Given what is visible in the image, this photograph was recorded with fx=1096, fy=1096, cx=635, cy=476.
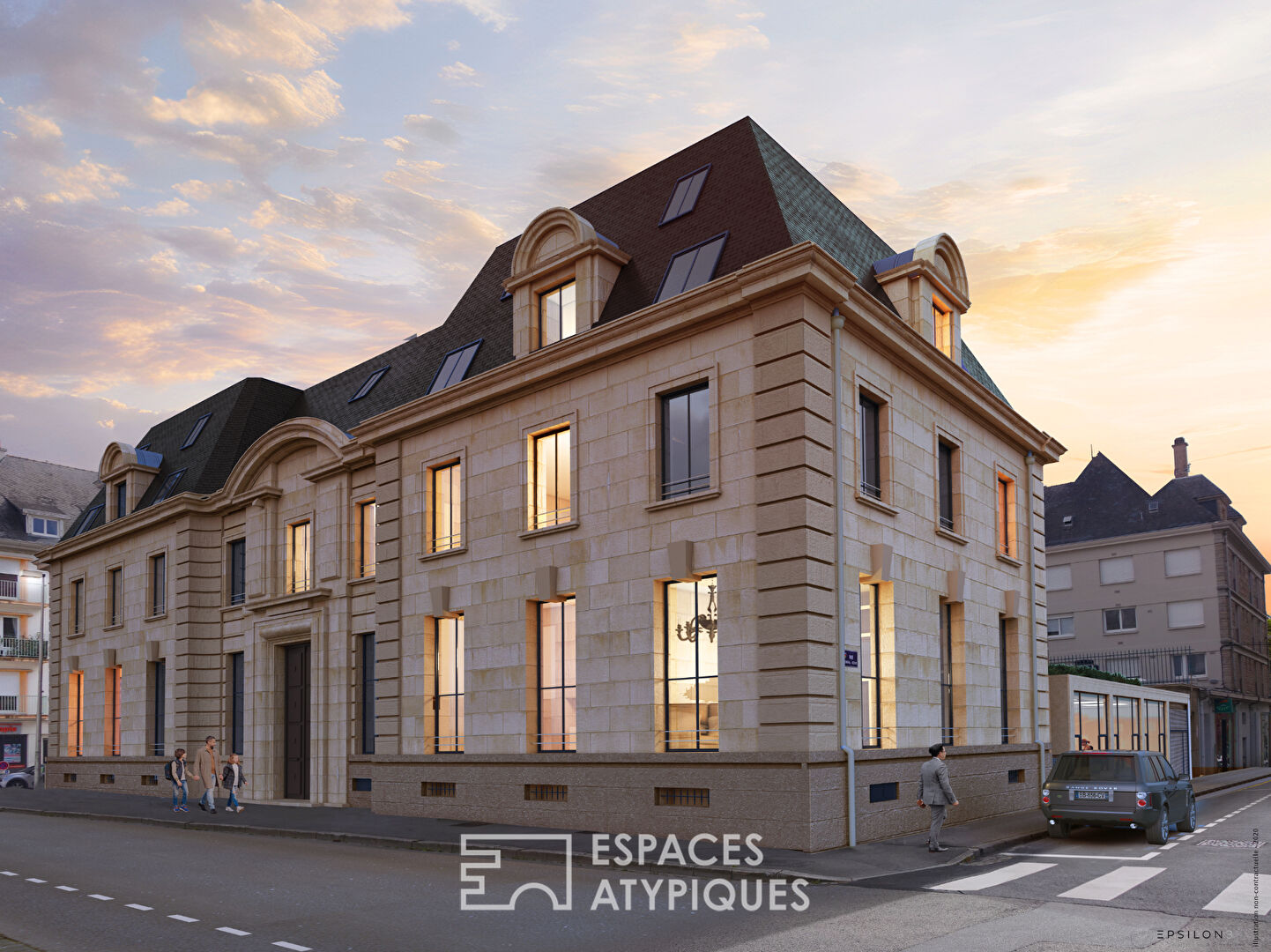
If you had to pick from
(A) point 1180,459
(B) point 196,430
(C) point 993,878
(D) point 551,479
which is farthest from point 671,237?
(A) point 1180,459

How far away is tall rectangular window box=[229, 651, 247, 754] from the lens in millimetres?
31016

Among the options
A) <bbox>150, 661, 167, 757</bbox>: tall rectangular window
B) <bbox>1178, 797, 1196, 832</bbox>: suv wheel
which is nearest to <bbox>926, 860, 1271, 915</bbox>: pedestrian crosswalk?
<bbox>1178, 797, 1196, 832</bbox>: suv wheel

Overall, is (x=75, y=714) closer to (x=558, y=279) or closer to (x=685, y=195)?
(x=558, y=279)

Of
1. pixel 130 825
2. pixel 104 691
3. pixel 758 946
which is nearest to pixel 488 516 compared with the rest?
pixel 130 825

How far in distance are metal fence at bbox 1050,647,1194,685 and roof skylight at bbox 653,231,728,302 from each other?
136 ft

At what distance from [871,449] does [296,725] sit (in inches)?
681

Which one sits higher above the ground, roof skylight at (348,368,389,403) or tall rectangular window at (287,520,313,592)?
roof skylight at (348,368,389,403)

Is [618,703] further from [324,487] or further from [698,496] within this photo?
[324,487]

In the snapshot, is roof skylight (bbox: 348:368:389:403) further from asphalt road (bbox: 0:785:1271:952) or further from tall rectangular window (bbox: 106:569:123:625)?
asphalt road (bbox: 0:785:1271:952)

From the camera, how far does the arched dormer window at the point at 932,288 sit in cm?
2191

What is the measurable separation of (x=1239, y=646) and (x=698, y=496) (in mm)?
47988

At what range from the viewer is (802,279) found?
16.8m

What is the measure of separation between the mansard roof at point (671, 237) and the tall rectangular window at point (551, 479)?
2501 millimetres

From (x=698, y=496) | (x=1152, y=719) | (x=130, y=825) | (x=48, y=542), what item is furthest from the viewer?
(x=48, y=542)
